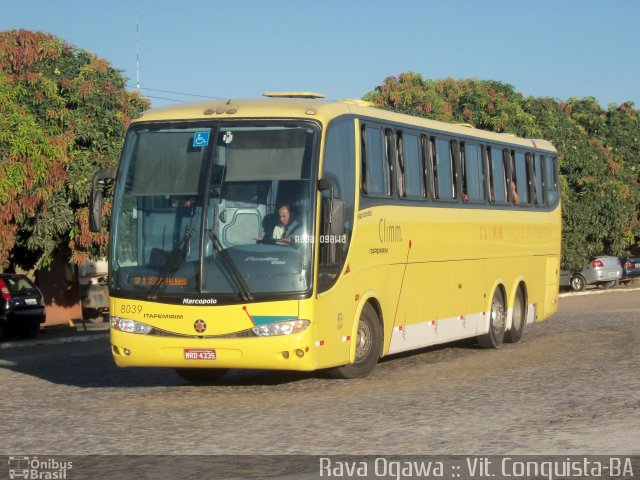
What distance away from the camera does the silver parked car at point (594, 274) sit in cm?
5531

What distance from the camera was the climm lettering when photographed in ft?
57.8

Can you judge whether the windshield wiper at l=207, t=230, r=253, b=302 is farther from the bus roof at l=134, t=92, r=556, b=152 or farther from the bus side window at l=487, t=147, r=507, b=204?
the bus side window at l=487, t=147, r=507, b=204

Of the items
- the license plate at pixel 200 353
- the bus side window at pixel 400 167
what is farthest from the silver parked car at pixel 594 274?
the license plate at pixel 200 353

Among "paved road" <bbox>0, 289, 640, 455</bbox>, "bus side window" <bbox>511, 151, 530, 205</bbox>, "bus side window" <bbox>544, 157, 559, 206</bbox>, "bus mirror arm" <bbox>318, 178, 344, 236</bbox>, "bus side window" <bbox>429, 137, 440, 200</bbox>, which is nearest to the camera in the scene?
"paved road" <bbox>0, 289, 640, 455</bbox>

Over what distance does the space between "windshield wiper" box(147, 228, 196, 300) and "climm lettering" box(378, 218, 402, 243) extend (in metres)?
3.08

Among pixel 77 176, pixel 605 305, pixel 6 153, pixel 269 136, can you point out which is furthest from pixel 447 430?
pixel 605 305

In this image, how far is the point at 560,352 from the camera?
69.0 feet

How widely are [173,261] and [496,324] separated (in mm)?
8634

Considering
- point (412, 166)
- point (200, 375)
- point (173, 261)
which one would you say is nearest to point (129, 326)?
point (173, 261)

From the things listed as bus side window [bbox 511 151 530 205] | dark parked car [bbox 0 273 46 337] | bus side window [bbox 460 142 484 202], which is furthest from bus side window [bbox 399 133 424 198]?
dark parked car [bbox 0 273 46 337]

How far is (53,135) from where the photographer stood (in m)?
30.6

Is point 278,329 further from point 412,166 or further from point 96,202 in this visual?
point 412,166

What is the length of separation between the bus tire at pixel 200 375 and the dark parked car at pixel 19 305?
1565 centimetres

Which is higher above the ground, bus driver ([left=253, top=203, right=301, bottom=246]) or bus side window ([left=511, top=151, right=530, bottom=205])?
bus side window ([left=511, top=151, right=530, bottom=205])
